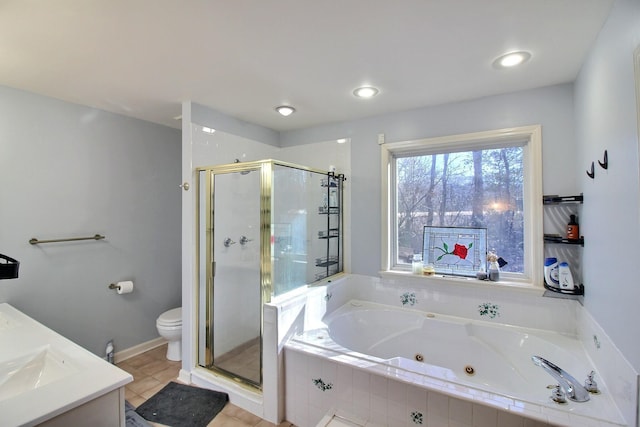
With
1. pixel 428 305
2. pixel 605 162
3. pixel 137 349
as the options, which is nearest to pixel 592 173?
pixel 605 162

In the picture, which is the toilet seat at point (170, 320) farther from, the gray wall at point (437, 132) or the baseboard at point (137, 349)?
the gray wall at point (437, 132)

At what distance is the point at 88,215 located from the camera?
2.61m

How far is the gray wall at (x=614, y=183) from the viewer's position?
1.17 meters

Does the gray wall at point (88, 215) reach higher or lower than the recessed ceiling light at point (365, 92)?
lower

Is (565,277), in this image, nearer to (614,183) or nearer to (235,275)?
(614,183)

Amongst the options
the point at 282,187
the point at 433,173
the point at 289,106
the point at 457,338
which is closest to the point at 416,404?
the point at 457,338

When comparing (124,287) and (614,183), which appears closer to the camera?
(614,183)

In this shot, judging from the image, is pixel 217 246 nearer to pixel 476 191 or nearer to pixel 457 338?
pixel 457 338

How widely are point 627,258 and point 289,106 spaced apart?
2.33 meters

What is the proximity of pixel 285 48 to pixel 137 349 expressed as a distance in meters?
3.07

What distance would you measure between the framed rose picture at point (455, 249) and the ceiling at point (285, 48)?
3.65ft

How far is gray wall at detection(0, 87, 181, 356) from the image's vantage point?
7.30ft

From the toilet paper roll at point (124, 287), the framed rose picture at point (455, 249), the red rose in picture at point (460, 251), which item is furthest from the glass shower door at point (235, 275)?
the red rose in picture at point (460, 251)

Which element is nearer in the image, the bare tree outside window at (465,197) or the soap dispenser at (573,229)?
the soap dispenser at (573,229)
